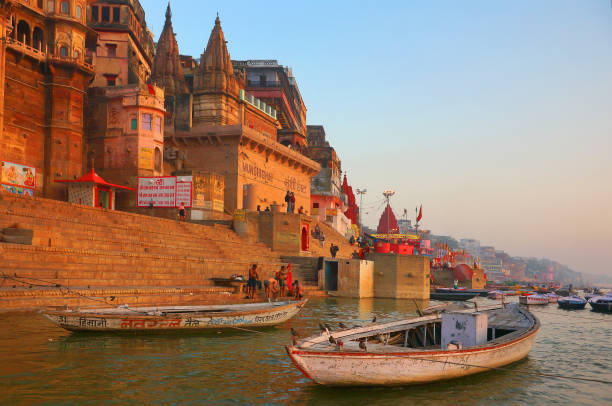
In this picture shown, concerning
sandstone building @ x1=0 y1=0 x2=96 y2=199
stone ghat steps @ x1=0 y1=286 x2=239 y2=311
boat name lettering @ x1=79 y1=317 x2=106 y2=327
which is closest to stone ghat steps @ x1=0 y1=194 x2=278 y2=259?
stone ghat steps @ x1=0 y1=286 x2=239 y2=311

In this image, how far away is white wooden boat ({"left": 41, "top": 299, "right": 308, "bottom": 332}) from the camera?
13.0m

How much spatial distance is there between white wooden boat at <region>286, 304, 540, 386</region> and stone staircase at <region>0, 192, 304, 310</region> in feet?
26.1

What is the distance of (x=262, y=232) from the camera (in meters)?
34.5

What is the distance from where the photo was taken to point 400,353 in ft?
31.1

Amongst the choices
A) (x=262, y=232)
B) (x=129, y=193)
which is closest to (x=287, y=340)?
(x=262, y=232)

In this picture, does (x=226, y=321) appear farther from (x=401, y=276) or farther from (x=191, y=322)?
(x=401, y=276)

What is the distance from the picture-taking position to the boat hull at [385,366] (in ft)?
29.7

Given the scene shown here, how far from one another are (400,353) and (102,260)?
13224 mm

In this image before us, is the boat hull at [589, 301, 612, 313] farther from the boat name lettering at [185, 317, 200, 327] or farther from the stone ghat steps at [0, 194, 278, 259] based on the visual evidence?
the boat name lettering at [185, 317, 200, 327]

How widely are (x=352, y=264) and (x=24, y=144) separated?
20.3 metres

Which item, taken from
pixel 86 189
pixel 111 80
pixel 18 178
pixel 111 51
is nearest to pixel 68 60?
pixel 18 178

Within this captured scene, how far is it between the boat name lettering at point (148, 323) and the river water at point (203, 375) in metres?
0.34

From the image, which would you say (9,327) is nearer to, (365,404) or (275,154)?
(365,404)

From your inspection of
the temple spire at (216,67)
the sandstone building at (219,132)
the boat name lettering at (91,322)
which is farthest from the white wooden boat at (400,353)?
the temple spire at (216,67)
